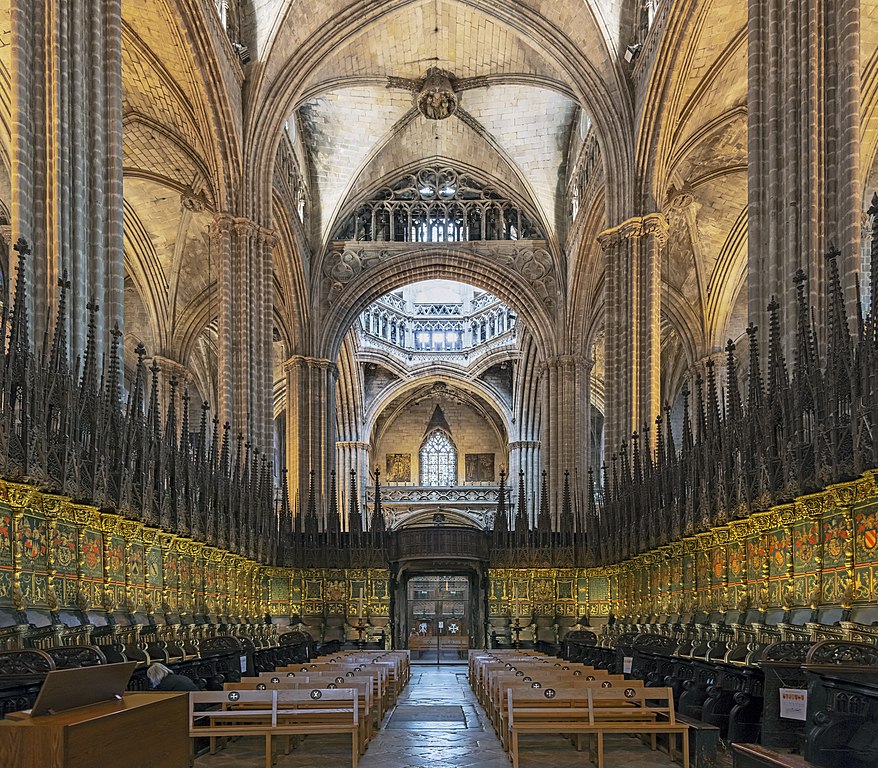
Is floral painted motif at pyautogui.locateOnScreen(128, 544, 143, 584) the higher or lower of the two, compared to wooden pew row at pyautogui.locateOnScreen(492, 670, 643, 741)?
higher

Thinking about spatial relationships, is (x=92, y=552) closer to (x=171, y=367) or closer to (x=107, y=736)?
(x=107, y=736)

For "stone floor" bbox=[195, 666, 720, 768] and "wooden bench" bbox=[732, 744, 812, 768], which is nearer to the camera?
"wooden bench" bbox=[732, 744, 812, 768]

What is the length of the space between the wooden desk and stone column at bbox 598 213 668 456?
17222mm

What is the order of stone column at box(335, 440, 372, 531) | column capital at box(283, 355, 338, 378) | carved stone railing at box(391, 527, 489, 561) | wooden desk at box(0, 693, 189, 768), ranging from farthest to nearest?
stone column at box(335, 440, 372, 531)
column capital at box(283, 355, 338, 378)
carved stone railing at box(391, 527, 489, 561)
wooden desk at box(0, 693, 189, 768)

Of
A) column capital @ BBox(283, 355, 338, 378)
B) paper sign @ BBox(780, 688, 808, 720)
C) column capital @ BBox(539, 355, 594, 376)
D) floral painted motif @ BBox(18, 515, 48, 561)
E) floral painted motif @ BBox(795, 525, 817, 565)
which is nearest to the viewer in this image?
paper sign @ BBox(780, 688, 808, 720)

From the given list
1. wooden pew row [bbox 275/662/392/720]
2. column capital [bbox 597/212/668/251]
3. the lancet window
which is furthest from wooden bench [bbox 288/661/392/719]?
the lancet window

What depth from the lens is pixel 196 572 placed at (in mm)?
15758

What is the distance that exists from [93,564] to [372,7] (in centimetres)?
1727

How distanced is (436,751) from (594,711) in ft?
6.43

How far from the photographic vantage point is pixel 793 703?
6031 mm

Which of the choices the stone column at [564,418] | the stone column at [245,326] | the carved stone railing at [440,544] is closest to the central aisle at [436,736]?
the stone column at [245,326]

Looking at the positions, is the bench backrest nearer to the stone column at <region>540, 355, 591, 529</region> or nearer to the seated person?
the seated person

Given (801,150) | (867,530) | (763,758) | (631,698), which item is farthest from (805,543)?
(763,758)

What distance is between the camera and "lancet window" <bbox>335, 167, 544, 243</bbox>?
1329 inches
